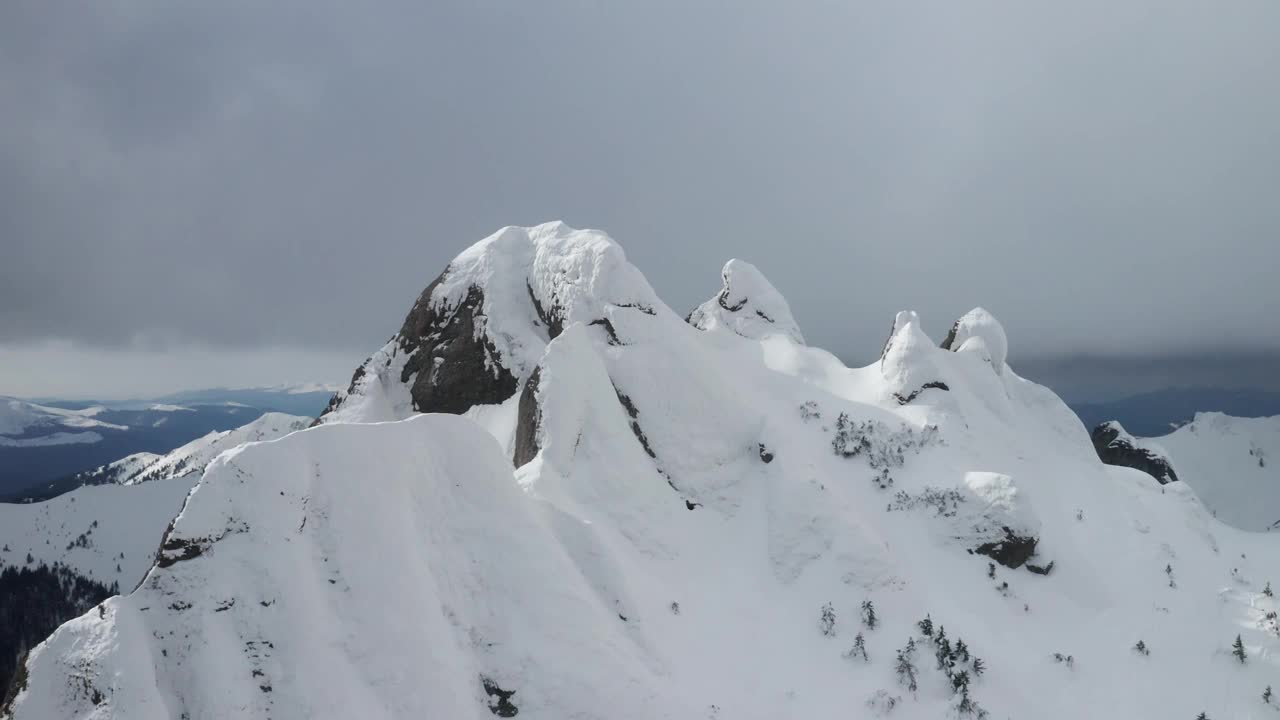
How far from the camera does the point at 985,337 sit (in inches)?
1517

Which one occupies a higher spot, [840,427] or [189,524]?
[840,427]

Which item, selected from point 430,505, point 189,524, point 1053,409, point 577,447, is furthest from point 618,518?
point 1053,409

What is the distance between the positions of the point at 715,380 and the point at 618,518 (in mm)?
9273

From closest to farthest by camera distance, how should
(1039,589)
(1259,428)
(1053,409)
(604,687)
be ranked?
(604,687) → (1039,589) → (1053,409) → (1259,428)

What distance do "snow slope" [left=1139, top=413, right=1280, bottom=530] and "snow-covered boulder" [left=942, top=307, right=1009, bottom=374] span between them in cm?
7817

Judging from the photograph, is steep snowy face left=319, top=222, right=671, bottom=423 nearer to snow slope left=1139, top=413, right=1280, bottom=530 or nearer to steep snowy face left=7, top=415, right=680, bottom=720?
steep snowy face left=7, top=415, right=680, bottom=720

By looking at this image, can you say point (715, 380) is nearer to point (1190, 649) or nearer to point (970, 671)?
point (970, 671)

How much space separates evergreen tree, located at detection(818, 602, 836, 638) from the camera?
18438 millimetres

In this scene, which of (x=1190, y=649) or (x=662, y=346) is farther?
(x=662, y=346)

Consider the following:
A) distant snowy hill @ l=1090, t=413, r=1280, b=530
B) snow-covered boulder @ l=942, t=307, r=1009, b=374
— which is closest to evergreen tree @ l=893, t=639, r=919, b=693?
snow-covered boulder @ l=942, t=307, r=1009, b=374

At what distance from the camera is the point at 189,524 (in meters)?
12.2

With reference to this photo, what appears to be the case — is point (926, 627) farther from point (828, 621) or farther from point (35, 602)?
point (35, 602)

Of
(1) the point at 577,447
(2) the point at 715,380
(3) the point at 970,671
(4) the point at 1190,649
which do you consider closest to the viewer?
(3) the point at 970,671

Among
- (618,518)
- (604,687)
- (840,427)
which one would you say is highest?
(840,427)
